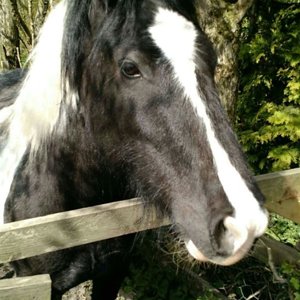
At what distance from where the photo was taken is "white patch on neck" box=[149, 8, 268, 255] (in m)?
1.52

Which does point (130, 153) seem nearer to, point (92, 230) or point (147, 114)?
point (147, 114)

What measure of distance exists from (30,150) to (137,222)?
2.57ft

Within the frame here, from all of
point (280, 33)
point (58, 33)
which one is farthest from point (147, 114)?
point (280, 33)

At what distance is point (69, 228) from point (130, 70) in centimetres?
66

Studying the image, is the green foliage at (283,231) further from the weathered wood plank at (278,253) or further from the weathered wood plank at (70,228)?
the weathered wood plank at (70,228)

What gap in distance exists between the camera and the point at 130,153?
196 cm

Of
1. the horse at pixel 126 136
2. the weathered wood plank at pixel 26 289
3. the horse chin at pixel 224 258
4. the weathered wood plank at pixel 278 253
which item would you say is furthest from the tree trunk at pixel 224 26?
the weathered wood plank at pixel 26 289

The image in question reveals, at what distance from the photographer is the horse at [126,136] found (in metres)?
1.62

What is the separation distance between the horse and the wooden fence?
0.13m

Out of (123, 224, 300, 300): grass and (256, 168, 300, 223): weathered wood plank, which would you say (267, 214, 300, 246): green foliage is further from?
(256, 168, 300, 223): weathered wood plank

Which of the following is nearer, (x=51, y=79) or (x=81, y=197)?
(x=51, y=79)

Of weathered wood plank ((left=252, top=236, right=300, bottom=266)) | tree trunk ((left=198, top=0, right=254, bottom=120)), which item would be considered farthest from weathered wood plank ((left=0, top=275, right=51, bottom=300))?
tree trunk ((left=198, top=0, right=254, bottom=120))

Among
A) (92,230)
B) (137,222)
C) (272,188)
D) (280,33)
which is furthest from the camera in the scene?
(280,33)

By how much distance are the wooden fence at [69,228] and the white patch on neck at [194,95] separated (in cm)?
49
